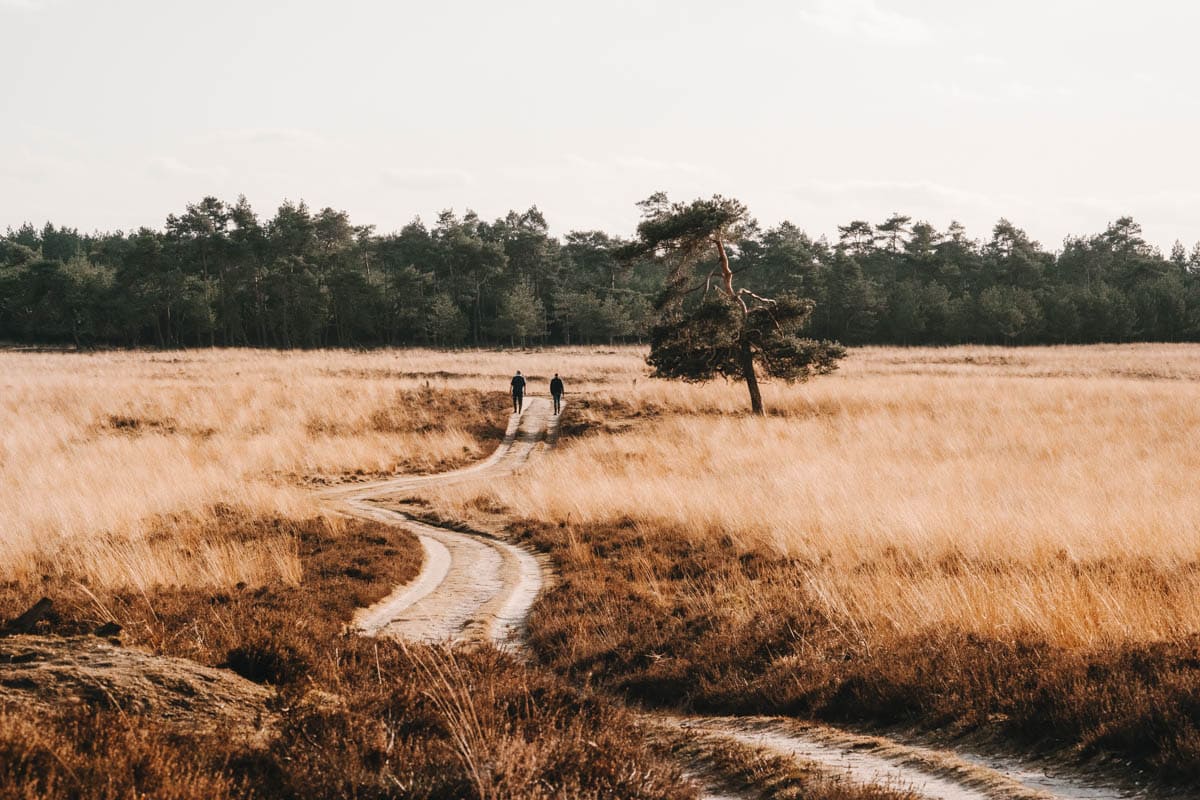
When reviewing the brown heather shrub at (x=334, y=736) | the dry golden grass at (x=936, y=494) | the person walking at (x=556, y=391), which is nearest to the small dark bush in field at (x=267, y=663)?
the brown heather shrub at (x=334, y=736)

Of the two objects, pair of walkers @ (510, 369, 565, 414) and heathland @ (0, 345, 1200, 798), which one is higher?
pair of walkers @ (510, 369, 565, 414)

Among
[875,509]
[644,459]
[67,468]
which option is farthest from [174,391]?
[875,509]

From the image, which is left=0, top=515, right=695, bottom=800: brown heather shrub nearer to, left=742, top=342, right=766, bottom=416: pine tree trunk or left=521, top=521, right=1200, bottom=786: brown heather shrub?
left=521, top=521, right=1200, bottom=786: brown heather shrub

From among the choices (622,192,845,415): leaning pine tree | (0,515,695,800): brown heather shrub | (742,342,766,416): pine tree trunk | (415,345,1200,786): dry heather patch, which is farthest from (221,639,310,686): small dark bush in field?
(742,342,766,416): pine tree trunk

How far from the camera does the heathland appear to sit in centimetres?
Answer: 507

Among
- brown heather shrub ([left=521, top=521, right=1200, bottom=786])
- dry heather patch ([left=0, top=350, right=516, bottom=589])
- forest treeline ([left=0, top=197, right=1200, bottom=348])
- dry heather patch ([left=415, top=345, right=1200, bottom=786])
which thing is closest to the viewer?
brown heather shrub ([left=521, top=521, right=1200, bottom=786])

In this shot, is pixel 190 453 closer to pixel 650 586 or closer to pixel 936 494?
pixel 650 586

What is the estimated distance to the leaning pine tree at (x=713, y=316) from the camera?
1036 inches

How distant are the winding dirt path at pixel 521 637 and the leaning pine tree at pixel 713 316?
11.1 metres

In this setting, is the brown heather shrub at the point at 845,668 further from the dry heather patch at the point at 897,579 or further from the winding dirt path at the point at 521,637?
the winding dirt path at the point at 521,637

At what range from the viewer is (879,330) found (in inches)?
3661

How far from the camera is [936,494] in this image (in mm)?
16000

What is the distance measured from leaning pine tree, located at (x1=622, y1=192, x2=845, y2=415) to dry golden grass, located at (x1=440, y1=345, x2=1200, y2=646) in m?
2.37

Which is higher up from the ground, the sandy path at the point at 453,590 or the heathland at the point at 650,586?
the heathland at the point at 650,586
